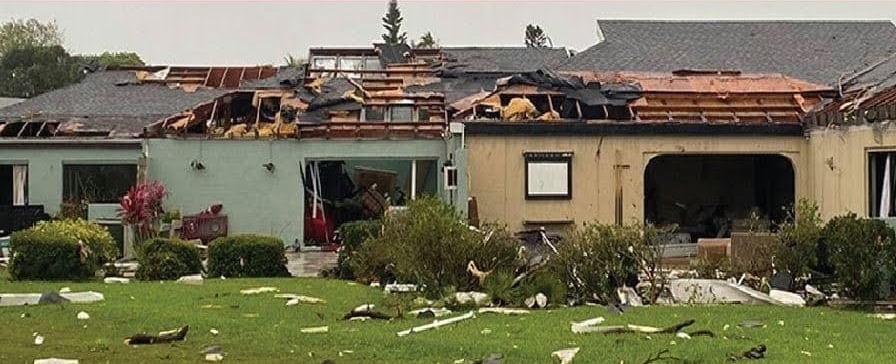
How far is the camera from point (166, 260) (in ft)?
69.6

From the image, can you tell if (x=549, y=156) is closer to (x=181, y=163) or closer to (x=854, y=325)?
(x=181, y=163)

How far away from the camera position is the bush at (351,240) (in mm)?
21297

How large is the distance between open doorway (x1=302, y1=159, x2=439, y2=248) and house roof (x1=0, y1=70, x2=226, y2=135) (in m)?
5.60

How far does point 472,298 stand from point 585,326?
111 inches

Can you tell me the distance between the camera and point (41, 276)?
67.6ft

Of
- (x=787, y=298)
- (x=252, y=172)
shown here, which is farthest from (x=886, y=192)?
(x=252, y=172)

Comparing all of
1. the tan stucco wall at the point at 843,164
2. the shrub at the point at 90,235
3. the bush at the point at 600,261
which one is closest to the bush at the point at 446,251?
the bush at the point at 600,261

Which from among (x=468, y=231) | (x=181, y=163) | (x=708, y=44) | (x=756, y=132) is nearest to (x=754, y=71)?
(x=708, y=44)

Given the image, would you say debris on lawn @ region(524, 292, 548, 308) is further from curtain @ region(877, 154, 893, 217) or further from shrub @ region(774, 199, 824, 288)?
curtain @ region(877, 154, 893, 217)

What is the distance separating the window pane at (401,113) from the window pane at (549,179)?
419 centimetres

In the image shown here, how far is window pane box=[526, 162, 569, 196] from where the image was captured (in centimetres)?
2661

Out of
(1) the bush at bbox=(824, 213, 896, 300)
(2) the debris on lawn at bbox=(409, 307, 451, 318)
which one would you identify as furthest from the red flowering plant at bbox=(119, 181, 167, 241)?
(1) the bush at bbox=(824, 213, 896, 300)

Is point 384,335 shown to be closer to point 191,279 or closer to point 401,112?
point 191,279

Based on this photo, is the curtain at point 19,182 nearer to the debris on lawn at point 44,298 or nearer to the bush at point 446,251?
the debris on lawn at point 44,298
